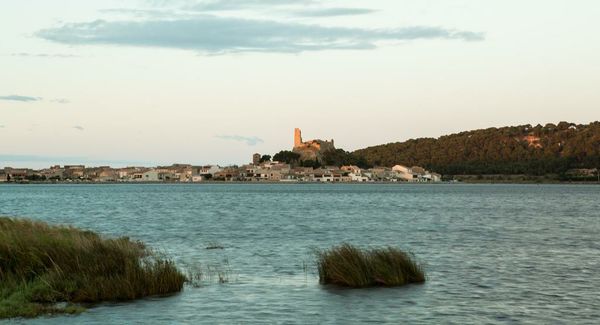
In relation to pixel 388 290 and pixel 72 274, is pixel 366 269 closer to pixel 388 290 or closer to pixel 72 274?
pixel 388 290

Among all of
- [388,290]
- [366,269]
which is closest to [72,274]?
[366,269]

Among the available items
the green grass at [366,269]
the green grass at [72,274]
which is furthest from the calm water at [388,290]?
the green grass at [72,274]

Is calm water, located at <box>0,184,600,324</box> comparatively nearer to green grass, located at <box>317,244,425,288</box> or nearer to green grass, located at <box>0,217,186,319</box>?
green grass, located at <box>317,244,425,288</box>

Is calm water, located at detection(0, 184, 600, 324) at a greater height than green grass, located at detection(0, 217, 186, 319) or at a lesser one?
lesser

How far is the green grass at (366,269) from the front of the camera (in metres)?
30.4

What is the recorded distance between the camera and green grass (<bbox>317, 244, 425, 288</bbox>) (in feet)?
99.9

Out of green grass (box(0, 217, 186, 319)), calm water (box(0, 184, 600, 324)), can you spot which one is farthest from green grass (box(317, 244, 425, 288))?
green grass (box(0, 217, 186, 319))

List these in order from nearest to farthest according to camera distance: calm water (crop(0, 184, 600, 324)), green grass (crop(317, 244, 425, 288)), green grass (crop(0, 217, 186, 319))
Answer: calm water (crop(0, 184, 600, 324)) < green grass (crop(0, 217, 186, 319)) < green grass (crop(317, 244, 425, 288))

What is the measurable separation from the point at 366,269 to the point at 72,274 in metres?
10.2

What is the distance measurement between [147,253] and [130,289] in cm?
1343

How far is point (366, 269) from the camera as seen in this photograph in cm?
3055

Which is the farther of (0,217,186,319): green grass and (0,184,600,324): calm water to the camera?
(0,217,186,319): green grass

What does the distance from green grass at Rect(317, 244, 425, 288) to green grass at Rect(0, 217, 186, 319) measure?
544cm

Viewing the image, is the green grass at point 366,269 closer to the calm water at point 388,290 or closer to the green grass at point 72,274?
the calm water at point 388,290
